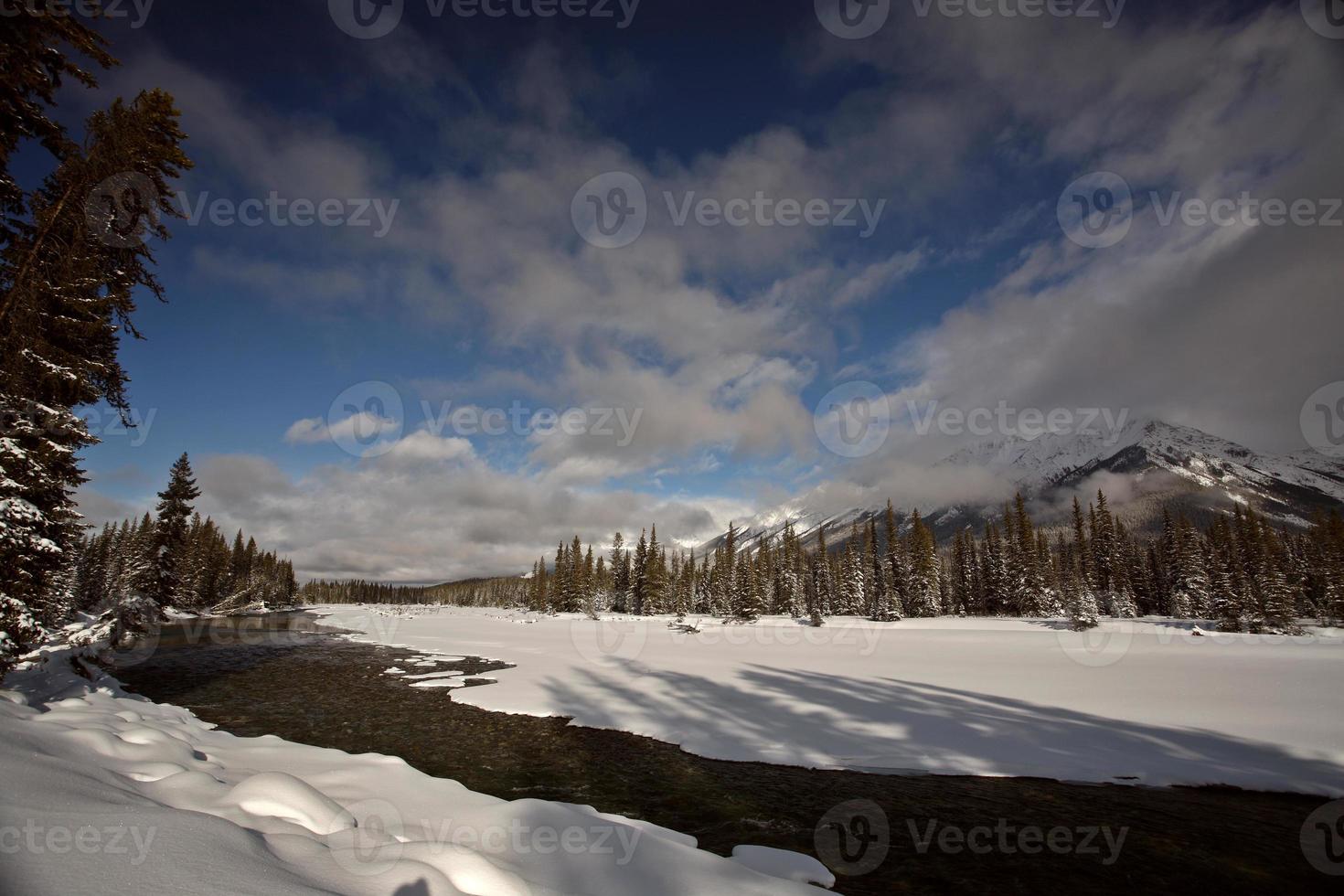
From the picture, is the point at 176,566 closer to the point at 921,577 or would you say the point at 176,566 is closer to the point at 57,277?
the point at 57,277

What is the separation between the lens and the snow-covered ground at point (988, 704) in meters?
12.8

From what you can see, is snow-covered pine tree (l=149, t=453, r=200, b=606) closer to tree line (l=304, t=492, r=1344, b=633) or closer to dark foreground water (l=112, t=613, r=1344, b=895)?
dark foreground water (l=112, t=613, r=1344, b=895)

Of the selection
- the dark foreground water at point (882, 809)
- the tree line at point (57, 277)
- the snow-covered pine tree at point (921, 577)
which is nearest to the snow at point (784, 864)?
the dark foreground water at point (882, 809)

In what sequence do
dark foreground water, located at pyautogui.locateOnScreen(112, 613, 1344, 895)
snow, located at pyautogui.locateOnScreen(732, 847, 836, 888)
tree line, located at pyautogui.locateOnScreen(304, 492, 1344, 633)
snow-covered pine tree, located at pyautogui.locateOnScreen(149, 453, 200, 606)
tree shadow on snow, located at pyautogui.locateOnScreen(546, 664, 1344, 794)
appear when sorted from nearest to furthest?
snow, located at pyautogui.locateOnScreen(732, 847, 836, 888)
dark foreground water, located at pyautogui.locateOnScreen(112, 613, 1344, 895)
tree shadow on snow, located at pyautogui.locateOnScreen(546, 664, 1344, 794)
snow-covered pine tree, located at pyautogui.locateOnScreen(149, 453, 200, 606)
tree line, located at pyautogui.locateOnScreen(304, 492, 1344, 633)

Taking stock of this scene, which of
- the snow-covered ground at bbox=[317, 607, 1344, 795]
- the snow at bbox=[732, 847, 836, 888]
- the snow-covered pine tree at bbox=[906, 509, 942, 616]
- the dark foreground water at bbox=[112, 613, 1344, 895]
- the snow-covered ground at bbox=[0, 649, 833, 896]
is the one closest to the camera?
the snow-covered ground at bbox=[0, 649, 833, 896]

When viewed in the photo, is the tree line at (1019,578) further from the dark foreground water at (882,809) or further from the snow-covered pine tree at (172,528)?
the snow-covered pine tree at (172,528)

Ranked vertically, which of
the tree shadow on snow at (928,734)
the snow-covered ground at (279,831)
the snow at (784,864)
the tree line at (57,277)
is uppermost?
the tree line at (57,277)

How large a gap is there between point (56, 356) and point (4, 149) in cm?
437

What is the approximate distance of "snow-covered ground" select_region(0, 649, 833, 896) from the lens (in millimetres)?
3508

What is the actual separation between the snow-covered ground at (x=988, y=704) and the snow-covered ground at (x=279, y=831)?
7.51 meters

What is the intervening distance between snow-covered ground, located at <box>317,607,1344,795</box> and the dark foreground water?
1035 mm

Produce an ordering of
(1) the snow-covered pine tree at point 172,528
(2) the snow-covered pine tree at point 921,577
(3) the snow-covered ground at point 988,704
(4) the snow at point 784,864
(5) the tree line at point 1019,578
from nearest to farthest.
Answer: (4) the snow at point 784,864
(3) the snow-covered ground at point 988,704
(1) the snow-covered pine tree at point 172,528
(5) the tree line at point 1019,578
(2) the snow-covered pine tree at point 921,577

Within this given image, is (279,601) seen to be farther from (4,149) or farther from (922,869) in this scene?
(922,869)

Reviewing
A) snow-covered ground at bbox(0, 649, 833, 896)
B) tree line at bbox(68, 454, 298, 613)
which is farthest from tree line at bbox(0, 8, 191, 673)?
tree line at bbox(68, 454, 298, 613)
